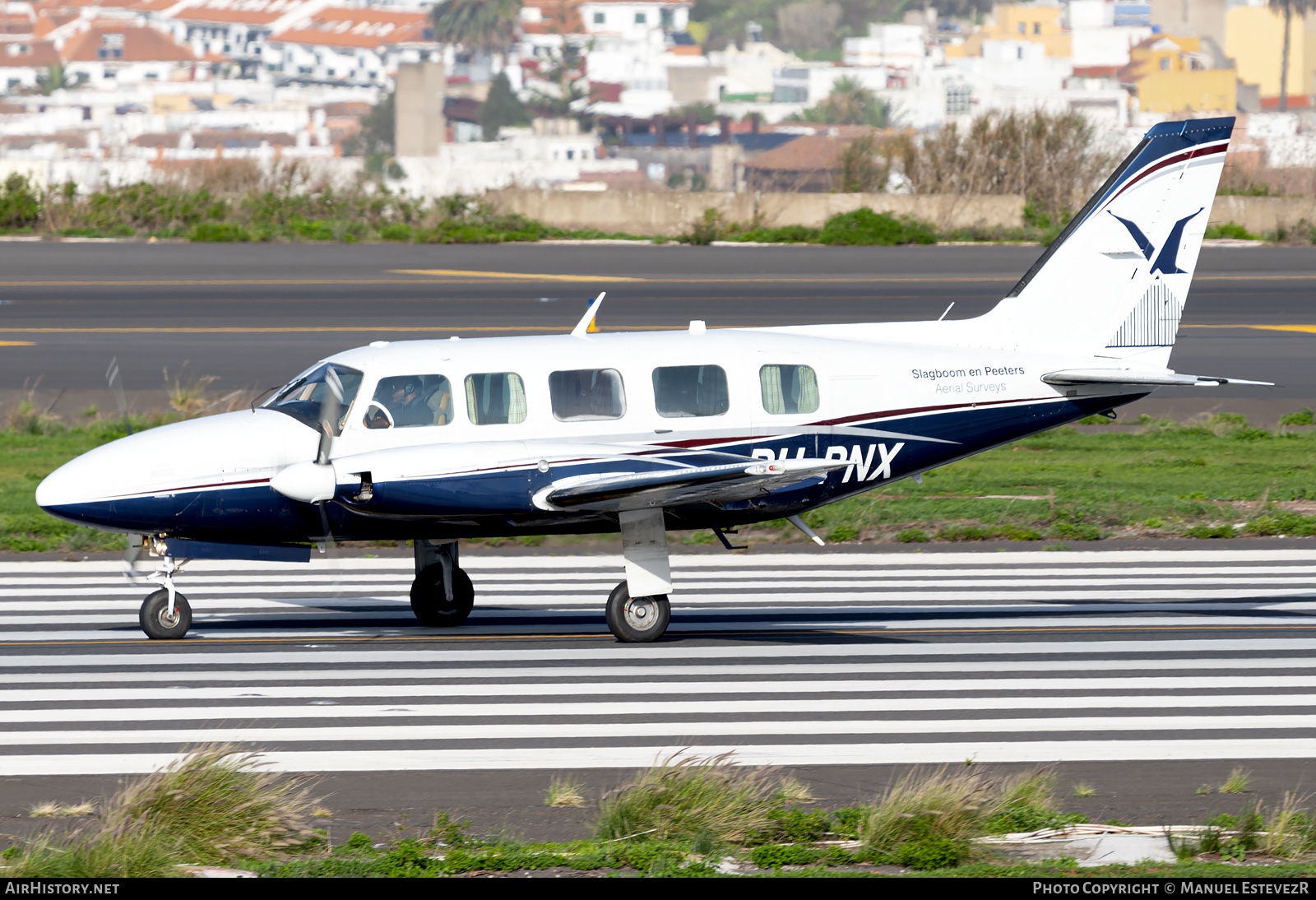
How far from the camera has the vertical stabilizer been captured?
1606cm

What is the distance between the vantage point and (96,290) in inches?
1768

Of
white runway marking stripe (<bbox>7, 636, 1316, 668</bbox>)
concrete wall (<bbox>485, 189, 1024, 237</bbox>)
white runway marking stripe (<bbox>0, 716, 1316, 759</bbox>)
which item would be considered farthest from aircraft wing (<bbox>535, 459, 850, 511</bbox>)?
concrete wall (<bbox>485, 189, 1024, 237</bbox>)

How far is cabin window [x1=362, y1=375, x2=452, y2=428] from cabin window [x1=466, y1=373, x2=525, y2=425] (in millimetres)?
182

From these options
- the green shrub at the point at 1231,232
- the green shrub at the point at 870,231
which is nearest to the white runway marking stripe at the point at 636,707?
the green shrub at the point at 870,231

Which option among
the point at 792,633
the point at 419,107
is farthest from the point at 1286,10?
the point at 792,633

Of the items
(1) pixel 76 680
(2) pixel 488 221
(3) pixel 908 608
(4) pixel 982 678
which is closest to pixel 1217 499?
(3) pixel 908 608

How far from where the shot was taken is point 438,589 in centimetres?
1538

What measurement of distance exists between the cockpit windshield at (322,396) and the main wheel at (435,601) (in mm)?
2032

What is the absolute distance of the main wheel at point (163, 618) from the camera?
571 inches

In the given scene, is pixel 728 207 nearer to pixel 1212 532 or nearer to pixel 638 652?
pixel 1212 532

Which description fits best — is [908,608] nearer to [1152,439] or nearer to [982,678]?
[982,678]

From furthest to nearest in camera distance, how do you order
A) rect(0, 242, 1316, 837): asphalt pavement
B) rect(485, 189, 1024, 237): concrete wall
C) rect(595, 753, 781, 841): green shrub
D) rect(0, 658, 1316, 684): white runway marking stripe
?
rect(485, 189, 1024, 237): concrete wall, rect(0, 658, 1316, 684): white runway marking stripe, rect(0, 242, 1316, 837): asphalt pavement, rect(595, 753, 781, 841): green shrub

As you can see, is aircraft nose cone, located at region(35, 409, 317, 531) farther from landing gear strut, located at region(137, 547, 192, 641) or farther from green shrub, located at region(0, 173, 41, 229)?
green shrub, located at region(0, 173, 41, 229)

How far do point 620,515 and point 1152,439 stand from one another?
14.8 m
